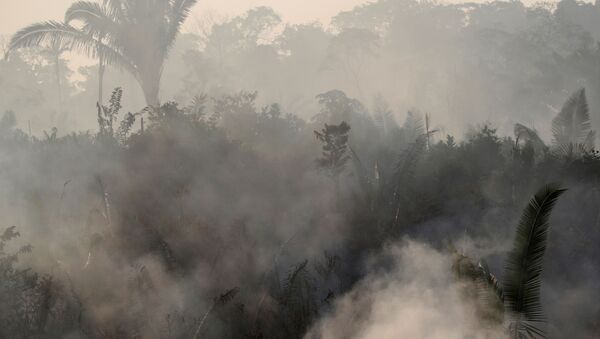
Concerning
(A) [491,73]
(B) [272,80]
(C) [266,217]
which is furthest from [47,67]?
(C) [266,217]

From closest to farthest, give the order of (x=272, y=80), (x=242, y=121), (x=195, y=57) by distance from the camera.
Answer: (x=242, y=121) < (x=195, y=57) < (x=272, y=80)

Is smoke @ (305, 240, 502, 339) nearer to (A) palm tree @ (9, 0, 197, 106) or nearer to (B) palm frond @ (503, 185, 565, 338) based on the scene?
(B) palm frond @ (503, 185, 565, 338)

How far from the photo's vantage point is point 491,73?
1651 inches

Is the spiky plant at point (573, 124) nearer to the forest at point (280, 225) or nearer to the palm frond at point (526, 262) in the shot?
the forest at point (280, 225)

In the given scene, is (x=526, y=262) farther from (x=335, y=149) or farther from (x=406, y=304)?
(x=335, y=149)

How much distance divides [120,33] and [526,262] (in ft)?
48.2

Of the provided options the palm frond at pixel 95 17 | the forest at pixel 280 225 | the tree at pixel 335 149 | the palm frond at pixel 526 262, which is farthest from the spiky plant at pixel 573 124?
the palm frond at pixel 95 17

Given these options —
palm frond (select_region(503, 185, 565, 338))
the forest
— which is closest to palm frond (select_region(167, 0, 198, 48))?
the forest

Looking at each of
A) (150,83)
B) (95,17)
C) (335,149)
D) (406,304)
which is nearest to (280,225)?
(335,149)

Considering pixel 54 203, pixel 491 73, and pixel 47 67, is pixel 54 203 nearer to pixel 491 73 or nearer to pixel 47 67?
pixel 491 73

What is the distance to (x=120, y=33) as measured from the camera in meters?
18.3

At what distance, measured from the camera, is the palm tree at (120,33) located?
59.9 feet

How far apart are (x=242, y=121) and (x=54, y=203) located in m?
5.84

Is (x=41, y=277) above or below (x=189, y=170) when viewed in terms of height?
below
